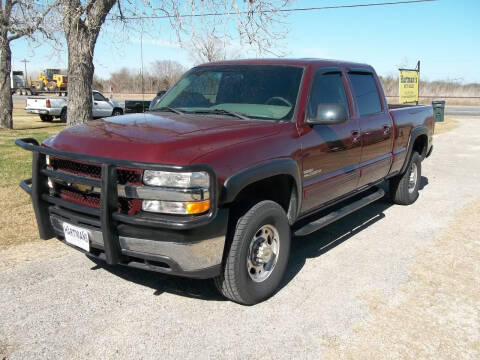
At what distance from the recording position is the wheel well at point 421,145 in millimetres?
7054

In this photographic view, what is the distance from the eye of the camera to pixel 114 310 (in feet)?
11.4

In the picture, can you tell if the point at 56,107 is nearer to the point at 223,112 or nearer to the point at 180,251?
the point at 223,112

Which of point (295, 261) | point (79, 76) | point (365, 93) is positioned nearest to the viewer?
point (295, 261)

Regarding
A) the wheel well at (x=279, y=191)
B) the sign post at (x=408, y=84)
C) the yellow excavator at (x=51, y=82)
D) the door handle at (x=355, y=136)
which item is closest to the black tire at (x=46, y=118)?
the sign post at (x=408, y=84)

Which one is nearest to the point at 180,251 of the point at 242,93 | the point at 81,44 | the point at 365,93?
the point at 242,93

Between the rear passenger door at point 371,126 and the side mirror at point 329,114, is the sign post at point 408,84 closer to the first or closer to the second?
the rear passenger door at point 371,126

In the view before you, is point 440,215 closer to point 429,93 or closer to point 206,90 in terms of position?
point 206,90

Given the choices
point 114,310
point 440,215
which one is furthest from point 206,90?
point 440,215

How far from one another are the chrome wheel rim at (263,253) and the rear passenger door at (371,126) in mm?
1787

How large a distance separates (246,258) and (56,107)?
20.1 meters

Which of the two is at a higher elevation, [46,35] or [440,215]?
[46,35]

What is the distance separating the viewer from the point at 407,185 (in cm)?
678

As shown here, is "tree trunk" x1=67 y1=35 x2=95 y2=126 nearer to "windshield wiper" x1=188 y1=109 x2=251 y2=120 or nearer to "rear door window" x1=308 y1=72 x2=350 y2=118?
"windshield wiper" x1=188 y1=109 x2=251 y2=120

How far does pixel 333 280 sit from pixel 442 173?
662 centimetres
